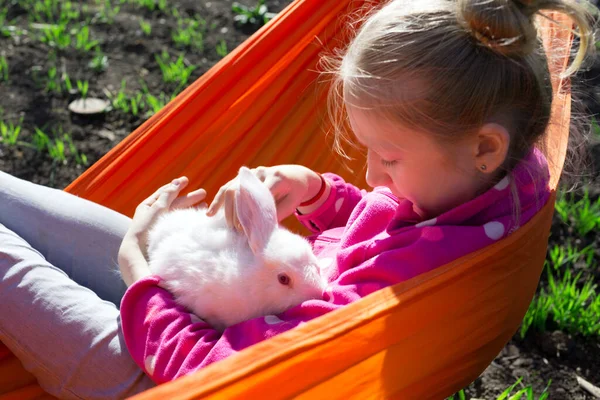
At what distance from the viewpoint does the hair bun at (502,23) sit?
1.03 metres

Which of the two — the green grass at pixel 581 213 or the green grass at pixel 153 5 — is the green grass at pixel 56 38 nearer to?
the green grass at pixel 153 5

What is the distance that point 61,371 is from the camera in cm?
120

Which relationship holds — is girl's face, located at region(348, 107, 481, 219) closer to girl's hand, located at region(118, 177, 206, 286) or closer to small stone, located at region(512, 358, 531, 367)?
girl's hand, located at region(118, 177, 206, 286)

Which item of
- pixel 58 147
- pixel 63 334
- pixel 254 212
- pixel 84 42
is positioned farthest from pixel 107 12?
pixel 254 212

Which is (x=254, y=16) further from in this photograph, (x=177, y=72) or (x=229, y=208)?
(x=229, y=208)

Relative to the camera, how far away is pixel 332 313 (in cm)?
96

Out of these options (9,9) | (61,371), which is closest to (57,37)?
(9,9)

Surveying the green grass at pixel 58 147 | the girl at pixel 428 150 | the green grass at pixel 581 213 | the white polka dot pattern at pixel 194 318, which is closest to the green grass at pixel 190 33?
the green grass at pixel 58 147

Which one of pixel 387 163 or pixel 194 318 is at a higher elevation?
pixel 387 163

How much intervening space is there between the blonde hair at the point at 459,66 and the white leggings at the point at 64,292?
0.59 meters

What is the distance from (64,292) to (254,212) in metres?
0.41

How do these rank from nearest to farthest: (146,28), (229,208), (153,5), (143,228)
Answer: (229,208) < (143,228) < (146,28) < (153,5)

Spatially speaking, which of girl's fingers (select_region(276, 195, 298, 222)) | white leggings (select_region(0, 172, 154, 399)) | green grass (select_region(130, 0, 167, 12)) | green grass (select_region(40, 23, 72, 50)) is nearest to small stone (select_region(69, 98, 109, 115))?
green grass (select_region(40, 23, 72, 50))

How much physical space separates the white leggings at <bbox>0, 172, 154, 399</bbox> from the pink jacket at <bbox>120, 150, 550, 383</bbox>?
8 centimetres
